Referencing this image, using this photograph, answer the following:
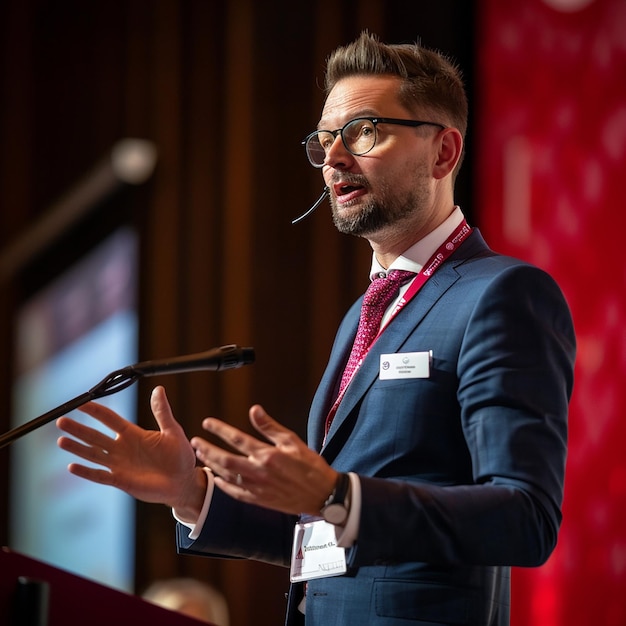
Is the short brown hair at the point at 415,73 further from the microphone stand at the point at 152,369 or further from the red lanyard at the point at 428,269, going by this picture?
the microphone stand at the point at 152,369

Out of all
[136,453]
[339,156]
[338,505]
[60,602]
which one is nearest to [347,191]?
[339,156]

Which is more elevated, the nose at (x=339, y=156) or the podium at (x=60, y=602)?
the nose at (x=339, y=156)

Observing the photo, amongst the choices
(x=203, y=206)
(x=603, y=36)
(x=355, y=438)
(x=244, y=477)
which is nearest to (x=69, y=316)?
(x=203, y=206)

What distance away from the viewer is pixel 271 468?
131 centimetres

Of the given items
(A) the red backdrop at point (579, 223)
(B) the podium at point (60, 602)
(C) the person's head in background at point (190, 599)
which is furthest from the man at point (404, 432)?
(A) the red backdrop at point (579, 223)

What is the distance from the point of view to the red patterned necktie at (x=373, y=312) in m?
1.86

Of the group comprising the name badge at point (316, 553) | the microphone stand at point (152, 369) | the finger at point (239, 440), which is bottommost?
the name badge at point (316, 553)

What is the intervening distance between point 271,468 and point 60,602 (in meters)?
0.42

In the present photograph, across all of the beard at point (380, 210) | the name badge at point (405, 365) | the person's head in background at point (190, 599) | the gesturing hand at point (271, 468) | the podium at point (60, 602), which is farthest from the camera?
the person's head in background at point (190, 599)

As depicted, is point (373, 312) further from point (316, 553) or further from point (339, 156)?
point (316, 553)

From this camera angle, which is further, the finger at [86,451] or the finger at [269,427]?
the finger at [86,451]

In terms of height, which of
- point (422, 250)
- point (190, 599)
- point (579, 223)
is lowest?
point (190, 599)

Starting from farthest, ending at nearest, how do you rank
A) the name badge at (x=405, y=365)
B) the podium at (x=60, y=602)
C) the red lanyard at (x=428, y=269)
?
the red lanyard at (x=428, y=269) → the name badge at (x=405, y=365) → the podium at (x=60, y=602)

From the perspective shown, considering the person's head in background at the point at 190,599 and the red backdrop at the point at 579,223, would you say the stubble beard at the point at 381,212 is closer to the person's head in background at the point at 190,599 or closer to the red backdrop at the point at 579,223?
the person's head in background at the point at 190,599
